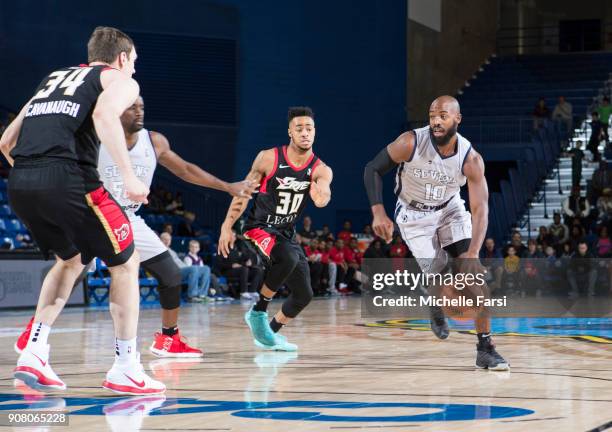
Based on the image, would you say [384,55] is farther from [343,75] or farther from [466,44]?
[466,44]

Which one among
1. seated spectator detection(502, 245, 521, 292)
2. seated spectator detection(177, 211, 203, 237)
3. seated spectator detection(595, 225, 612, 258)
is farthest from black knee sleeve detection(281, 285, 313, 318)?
seated spectator detection(595, 225, 612, 258)

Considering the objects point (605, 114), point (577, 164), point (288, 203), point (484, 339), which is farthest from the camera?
point (605, 114)

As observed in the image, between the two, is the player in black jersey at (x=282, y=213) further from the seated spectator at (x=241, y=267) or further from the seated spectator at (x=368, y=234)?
the seated spectator at (x=368, y=234)

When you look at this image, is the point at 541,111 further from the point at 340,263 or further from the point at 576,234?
the point at 340,263

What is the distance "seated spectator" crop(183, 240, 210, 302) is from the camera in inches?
683

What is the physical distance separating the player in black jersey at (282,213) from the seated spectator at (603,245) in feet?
39.8

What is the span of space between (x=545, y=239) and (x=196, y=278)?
24.2 feet

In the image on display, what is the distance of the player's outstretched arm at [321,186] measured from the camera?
762 cm

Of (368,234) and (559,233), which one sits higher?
(559,233)

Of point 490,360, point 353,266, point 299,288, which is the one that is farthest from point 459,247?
point 353,266

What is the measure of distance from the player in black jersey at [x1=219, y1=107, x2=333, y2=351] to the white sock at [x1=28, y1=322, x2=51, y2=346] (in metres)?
2.69

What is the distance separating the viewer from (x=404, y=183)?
7.74 m

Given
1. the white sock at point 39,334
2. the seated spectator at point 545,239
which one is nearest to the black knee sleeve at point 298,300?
the white sock at point 39,334

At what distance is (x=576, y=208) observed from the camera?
21672 mm
